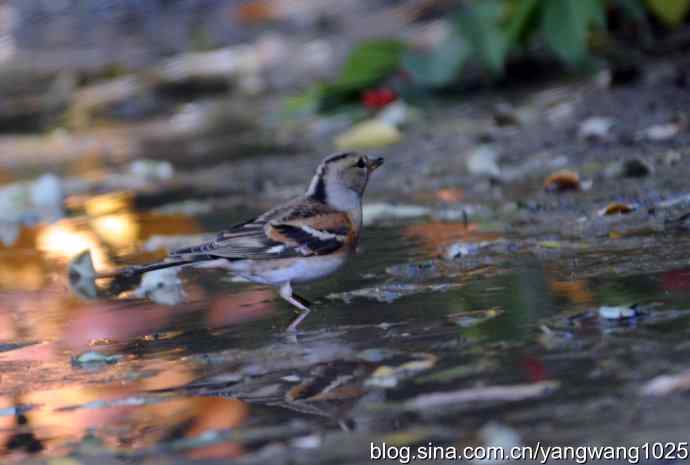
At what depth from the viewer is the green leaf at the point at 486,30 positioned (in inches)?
356

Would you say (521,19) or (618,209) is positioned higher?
(521,19)

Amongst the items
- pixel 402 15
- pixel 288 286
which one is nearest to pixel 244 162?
pixel 288 286

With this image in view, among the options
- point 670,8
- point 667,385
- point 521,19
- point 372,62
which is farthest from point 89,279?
point 372,62

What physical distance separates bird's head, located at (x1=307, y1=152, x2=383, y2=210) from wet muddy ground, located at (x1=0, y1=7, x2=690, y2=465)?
32 cm

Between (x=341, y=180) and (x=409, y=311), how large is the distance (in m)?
1.23

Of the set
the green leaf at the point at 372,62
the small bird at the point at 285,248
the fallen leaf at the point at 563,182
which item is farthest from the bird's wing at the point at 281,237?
the green leaf at the point at 372,62

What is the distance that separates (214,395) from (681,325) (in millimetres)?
1463

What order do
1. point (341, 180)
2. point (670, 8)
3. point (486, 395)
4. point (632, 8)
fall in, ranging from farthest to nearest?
point (632, 8) → point (670, 8) → point (341, 180) → point (486, 395)

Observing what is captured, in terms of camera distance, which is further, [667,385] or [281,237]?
[281,237]

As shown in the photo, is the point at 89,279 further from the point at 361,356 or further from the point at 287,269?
the point at 361,356

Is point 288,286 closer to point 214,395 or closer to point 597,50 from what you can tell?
point 214,395

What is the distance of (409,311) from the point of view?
4.98 meters

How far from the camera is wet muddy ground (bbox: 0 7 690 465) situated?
364 cm

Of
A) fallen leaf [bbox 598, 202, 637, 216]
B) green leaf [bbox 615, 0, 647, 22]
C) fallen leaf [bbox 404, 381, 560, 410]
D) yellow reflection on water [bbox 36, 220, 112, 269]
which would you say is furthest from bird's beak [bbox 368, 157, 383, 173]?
green leaf [bbox 615, 0, 647, 22]
